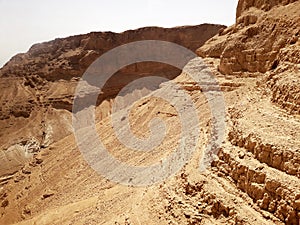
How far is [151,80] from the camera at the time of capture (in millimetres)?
50000

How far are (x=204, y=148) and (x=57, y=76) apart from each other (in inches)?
1621

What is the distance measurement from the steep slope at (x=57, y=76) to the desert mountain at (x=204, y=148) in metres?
0.23

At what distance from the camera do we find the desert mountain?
8523mm

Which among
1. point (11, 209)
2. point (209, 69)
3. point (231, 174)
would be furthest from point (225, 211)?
point (11, 209)

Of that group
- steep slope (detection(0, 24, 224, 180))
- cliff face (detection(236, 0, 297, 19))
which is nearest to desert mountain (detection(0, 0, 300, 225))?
cliff face (detection(236, 0, 297, 19))

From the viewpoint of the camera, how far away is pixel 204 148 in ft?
38.4

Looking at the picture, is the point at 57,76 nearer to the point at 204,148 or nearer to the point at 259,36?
the point at 259,36

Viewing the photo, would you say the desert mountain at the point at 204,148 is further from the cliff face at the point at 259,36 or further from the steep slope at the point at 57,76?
the steep slope at the point at 57,76

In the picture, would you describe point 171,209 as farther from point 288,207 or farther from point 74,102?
point 74,102

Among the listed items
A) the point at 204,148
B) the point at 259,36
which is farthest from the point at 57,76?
the point at 204,148

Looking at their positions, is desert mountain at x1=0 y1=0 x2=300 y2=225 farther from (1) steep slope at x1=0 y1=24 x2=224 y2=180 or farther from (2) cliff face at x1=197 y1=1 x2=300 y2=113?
(1) steep slope at x1=0 y1=24 x2=224 y2=180

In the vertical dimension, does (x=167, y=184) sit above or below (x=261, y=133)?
below

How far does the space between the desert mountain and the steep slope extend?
0.23m

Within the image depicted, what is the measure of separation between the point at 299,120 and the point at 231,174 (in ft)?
7.59
